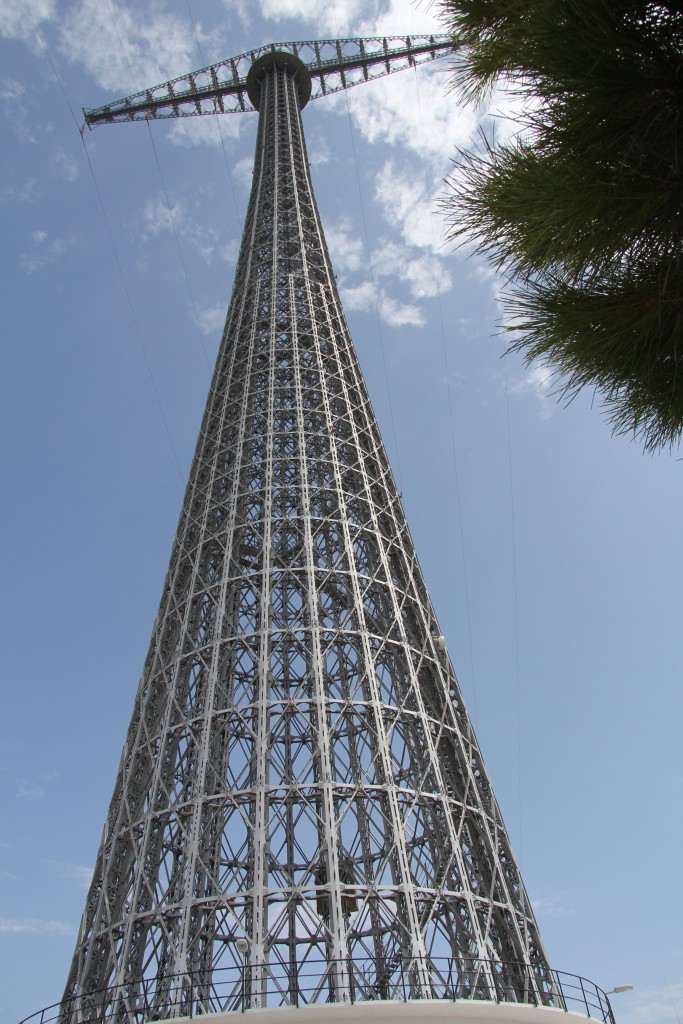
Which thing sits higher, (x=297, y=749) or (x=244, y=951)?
(x=297, y=749)

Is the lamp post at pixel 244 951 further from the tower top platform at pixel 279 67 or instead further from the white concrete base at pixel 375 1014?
the tower top platform at pixel 279 67

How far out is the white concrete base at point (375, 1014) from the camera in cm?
1271

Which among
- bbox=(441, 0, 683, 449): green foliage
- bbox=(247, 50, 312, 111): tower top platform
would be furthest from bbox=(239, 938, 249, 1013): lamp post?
bbox=(247, 50, 312, 111): tower top platform

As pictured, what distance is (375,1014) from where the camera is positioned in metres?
12.9

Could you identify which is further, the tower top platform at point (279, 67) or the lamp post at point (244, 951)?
the tower top platform at point (279, 67)

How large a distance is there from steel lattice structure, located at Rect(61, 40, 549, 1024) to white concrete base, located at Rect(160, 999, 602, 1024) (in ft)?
1.37

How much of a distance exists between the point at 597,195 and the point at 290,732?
66.5ft

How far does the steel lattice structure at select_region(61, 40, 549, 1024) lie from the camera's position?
1573cm

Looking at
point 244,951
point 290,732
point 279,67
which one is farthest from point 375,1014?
point 279,67

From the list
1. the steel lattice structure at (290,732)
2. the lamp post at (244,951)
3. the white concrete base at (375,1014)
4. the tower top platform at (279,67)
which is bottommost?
the white concrete base at (375,1014)

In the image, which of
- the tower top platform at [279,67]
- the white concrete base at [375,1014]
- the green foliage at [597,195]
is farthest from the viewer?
the tower top platform at [279,67]

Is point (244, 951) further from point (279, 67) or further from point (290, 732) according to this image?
point (279, 67)

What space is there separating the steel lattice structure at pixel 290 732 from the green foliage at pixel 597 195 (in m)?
11.3

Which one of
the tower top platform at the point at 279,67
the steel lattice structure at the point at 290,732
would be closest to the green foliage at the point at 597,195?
the steel lattice structure at the point at 290,732
